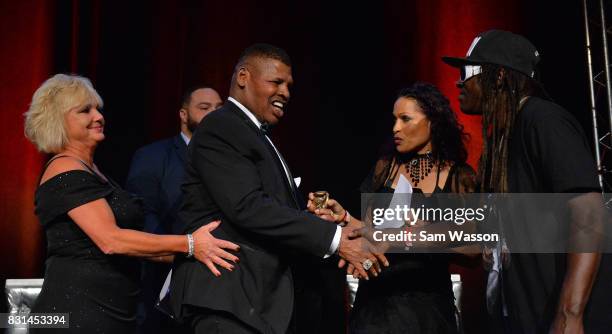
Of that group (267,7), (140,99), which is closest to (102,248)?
(140,99)

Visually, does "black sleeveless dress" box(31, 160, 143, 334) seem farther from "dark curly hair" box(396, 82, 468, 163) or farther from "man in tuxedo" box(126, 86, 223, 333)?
"dark curly hair" box(396, 82, 468, 163)

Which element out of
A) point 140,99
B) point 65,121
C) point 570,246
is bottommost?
point 570,246

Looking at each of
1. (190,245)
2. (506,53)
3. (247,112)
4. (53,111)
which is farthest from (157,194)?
(506,53)

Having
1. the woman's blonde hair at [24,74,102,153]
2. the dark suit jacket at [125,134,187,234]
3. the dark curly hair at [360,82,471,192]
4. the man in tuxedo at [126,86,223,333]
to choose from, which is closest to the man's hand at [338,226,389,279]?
the dark curly hair at [360,82,471,192]

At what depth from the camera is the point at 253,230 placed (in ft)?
7.53

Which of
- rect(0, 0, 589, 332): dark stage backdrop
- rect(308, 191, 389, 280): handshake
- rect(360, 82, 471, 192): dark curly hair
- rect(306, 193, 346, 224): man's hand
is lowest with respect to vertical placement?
rect(308, 191, 389, 280): handshake

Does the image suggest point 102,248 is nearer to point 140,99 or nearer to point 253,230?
point 253,230

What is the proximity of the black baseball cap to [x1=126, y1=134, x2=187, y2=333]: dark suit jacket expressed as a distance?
6.63 ft

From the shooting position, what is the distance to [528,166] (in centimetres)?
202

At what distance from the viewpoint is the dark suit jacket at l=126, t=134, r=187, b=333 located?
3881 mm

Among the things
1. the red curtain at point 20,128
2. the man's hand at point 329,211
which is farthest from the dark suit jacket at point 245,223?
the red curtain at point 20,128

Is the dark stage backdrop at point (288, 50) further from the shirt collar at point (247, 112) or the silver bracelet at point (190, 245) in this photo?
the silver bracelet at point (190, 245)

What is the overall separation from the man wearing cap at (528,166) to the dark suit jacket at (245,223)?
23.9 inches

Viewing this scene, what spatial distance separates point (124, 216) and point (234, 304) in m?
0.76
